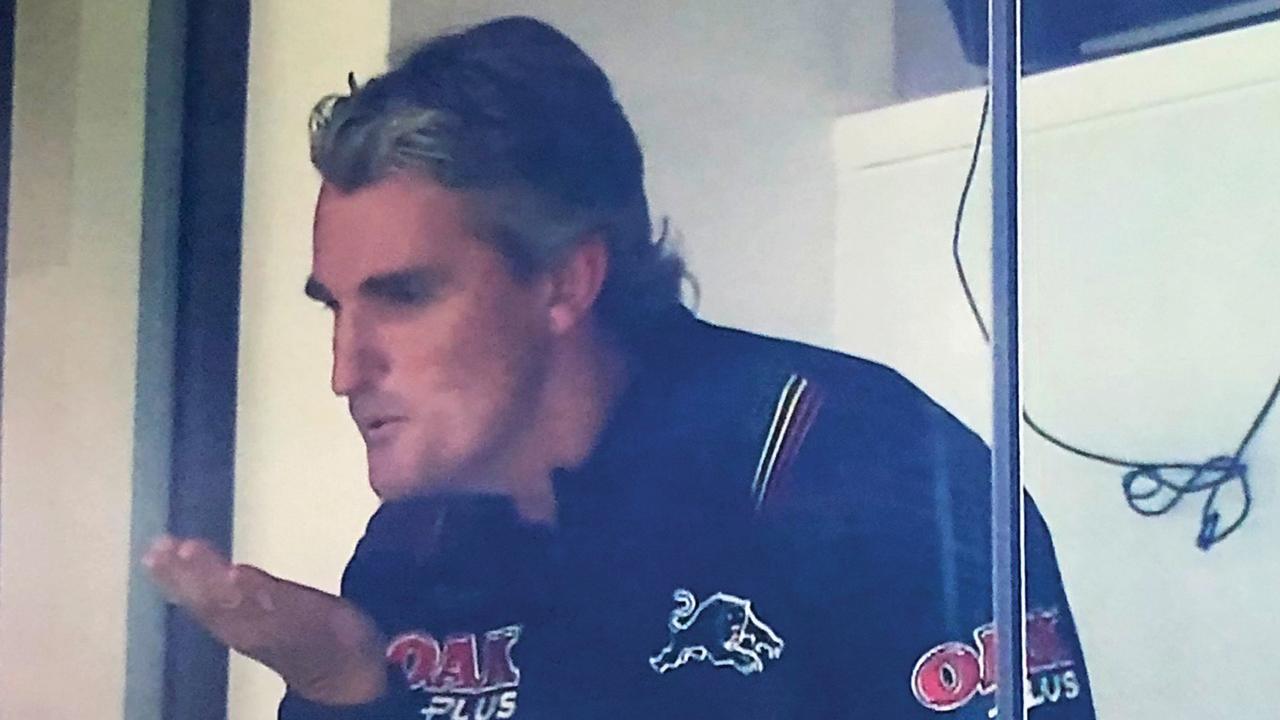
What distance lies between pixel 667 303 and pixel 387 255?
0.19 meters

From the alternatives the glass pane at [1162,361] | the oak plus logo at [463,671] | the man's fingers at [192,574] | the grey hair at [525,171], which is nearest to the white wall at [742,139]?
the grey hair at [525,171]

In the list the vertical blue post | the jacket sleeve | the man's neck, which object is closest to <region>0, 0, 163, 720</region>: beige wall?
the man's neck

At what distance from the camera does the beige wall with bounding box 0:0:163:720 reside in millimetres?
1008

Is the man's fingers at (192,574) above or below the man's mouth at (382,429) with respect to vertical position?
below

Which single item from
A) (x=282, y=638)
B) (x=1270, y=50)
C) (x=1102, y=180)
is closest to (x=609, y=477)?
(x=282, y=638)

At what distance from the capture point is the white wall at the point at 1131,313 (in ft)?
2.80

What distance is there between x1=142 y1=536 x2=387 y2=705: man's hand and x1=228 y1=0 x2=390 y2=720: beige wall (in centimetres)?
1

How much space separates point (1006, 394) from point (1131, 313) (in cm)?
9

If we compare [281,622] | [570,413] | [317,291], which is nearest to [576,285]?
[570,413]

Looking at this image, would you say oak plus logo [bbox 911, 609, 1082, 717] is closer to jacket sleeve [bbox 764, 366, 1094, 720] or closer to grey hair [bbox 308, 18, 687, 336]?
jacket sleeve [bbox 764, 366, 1094, 720]

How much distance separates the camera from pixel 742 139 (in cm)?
96

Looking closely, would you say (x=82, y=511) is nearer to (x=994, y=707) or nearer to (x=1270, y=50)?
(x=994, y=707)

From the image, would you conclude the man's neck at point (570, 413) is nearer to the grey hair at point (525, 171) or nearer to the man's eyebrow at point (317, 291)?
the grey hair at point (525, 171)

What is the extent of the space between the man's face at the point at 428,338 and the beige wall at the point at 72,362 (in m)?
0.16
